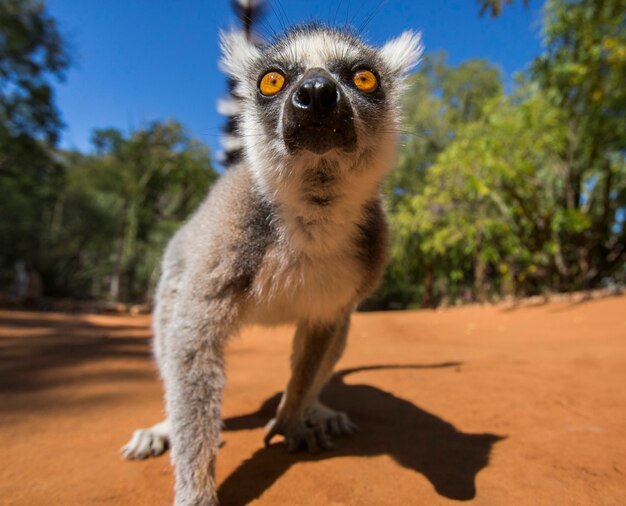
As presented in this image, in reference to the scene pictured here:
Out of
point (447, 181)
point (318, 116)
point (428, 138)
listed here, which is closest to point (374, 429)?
point (318, 116)

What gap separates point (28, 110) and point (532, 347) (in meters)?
19.5

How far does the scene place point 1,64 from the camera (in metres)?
15.9

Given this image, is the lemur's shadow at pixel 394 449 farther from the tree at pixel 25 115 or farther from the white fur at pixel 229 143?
the tree at pixel 25 115

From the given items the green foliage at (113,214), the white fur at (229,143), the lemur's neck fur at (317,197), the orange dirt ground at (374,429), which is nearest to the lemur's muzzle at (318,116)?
the lemur's neck fur at (317,197)

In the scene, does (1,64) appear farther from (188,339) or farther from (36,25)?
(188,339)

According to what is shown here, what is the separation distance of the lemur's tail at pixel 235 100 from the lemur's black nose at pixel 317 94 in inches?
41.1

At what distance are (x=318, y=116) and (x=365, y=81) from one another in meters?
0.57

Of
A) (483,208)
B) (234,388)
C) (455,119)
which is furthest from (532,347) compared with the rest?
(455,119)

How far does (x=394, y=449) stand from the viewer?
236cm

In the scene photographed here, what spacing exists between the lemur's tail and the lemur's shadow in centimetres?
202

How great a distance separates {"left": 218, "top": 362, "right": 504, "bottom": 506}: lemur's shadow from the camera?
1.99 m

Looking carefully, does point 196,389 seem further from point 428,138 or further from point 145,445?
point 428,138

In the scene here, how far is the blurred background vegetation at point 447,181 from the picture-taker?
35.3 feet

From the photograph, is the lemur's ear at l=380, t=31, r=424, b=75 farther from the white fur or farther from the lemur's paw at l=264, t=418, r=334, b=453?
the lemur's paw at l=264, t=418, r=334, b=453
